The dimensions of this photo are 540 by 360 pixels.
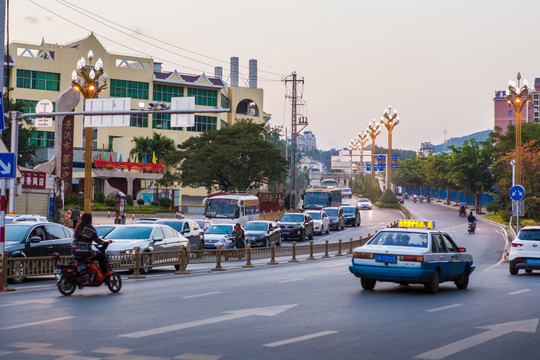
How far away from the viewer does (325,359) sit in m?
8.41

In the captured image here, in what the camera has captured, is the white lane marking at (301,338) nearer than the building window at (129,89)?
Yes

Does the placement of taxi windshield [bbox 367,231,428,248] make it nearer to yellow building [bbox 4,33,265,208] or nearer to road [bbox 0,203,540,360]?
road [bbox 0,203,540,360]

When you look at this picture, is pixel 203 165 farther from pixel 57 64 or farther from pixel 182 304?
pixel 182 304

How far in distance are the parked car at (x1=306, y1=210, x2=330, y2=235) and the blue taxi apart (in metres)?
37.8

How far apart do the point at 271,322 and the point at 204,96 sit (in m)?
94.5

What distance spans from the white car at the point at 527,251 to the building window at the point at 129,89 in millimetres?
77233

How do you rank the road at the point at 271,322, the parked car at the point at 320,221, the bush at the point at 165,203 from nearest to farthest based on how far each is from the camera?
the road at the point at 271,322, the parked car at the point at 320,221, the bush at the point at 165,203

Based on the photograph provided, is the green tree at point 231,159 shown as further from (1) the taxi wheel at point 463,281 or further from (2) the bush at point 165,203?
(1) the taxi wheel at point 463,281

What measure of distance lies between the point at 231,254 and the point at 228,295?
50.4 feet

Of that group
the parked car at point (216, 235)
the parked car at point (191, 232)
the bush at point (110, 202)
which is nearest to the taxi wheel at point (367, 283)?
the parked car at point (191, 232)

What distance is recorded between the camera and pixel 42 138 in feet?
302

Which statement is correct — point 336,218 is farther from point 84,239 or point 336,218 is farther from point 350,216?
point 84,239

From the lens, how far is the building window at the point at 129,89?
318 feet

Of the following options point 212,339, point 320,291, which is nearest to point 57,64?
point 320,291
